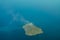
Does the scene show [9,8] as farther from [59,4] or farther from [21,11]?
[59,4]

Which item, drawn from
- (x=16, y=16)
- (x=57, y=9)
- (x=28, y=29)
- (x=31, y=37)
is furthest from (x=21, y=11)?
(x=57, y=9)

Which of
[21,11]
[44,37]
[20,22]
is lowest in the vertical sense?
[44,37]

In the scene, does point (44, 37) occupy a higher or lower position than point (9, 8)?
lower

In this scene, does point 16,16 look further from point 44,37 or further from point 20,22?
point 44,37
